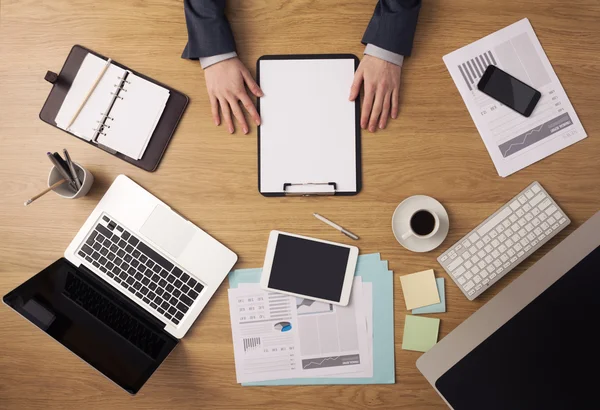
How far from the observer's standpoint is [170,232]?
3.45ft

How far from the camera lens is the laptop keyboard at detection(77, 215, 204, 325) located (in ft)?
3.42

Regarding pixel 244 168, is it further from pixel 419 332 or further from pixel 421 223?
pixel 419 332

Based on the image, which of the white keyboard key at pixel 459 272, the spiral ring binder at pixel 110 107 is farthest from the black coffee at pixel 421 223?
the spiral ring binder at pixel 110 107

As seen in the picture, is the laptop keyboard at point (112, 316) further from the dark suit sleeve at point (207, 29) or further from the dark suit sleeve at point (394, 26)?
the dark suit sleeve at point (394, 26)

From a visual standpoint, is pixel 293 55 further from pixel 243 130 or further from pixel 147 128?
pixel 147 128

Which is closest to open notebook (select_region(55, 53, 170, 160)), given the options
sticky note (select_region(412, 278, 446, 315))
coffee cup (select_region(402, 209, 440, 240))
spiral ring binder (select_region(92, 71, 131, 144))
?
spiral ring binder (select_region(92, 71, 131, 144))

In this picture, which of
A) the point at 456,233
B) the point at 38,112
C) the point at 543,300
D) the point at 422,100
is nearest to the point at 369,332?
the point at 456,233

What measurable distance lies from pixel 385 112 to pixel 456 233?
0.30m

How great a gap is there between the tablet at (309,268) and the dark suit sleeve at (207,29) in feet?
1.35

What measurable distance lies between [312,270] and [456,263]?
30 centimetres

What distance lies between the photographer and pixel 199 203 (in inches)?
41.8

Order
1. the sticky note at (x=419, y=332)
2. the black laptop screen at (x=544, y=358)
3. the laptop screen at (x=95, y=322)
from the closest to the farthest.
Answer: the black laptop screen at (x=544, y=358) → the laptop screen at (x=95, y=322) → the sticky note at (x=419, y=332)

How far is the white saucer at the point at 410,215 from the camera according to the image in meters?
1.02

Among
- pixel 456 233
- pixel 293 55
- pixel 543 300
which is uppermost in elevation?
pixel 293 55
